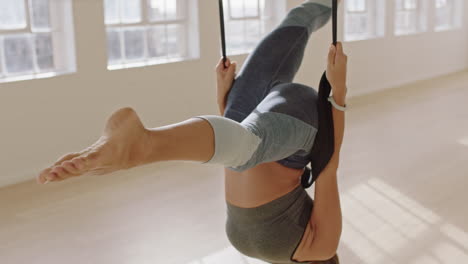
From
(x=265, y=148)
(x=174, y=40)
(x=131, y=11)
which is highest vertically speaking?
(x=131, y=11)

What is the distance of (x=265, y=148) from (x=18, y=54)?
290cm

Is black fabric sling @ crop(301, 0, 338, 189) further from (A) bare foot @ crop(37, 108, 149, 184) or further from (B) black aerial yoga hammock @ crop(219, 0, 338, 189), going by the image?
(A) bare foot @ crop(37, 108, 149, 184)

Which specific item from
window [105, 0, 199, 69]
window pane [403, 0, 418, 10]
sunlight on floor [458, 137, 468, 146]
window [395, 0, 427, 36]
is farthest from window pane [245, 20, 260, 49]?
window pane [403, 0, 418, 10]

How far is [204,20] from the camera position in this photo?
4.77 metres

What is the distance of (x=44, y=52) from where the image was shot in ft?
13.0

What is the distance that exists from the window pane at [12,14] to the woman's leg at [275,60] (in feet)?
7.67

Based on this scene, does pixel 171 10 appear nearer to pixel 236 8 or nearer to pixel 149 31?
pixel 149 31

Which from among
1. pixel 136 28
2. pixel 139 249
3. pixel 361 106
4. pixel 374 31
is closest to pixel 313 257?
pixel 139 249

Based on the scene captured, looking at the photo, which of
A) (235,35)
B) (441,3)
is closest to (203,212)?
(235,35)

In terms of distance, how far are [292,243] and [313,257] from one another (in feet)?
0.28

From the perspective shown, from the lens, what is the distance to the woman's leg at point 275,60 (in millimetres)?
1872

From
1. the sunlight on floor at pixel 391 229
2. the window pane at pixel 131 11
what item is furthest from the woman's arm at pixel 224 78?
the window pane at pixel 131 11

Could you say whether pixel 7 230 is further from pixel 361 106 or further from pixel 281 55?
pixel 361 106

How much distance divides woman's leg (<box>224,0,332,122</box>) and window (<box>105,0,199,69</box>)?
2497 mm
